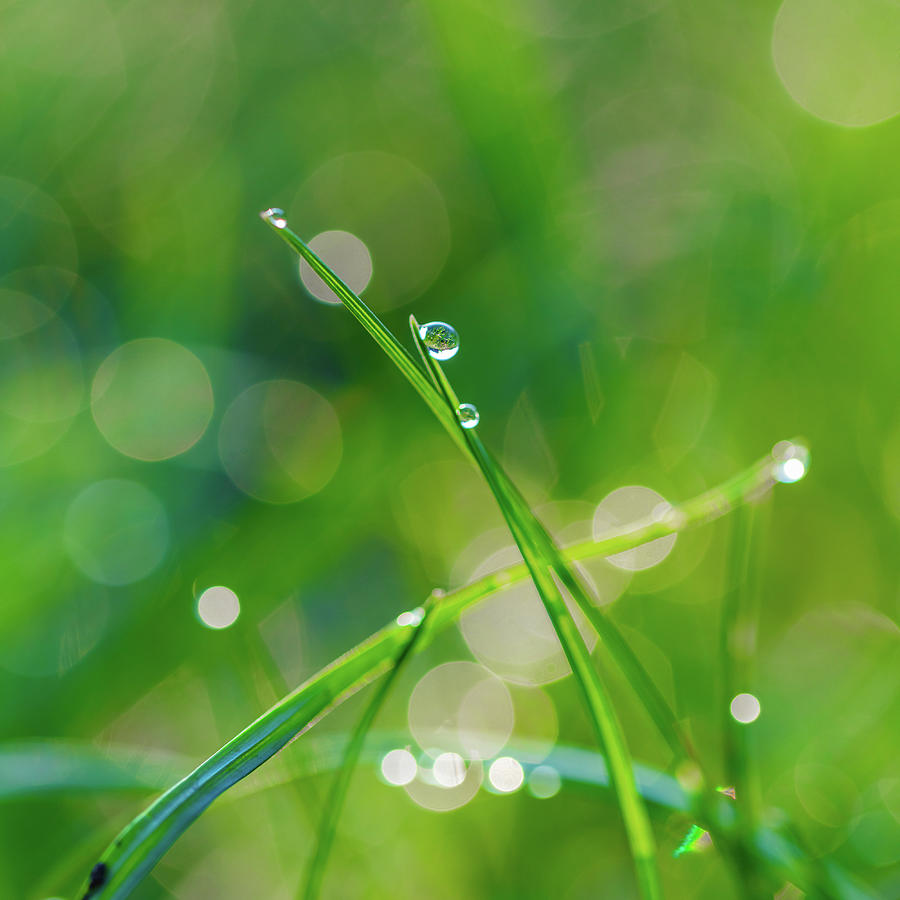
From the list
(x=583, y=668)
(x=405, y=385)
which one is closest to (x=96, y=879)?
(x=583, y=668)

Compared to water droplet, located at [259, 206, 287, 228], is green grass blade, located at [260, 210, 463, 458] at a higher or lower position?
lower

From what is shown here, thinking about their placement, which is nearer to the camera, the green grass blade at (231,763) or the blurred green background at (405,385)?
the green grass blade at (231,763)

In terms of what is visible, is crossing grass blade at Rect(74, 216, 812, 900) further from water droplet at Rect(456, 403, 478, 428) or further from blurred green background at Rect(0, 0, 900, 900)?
blurred green background at Rect(0, 0, 900, 900)

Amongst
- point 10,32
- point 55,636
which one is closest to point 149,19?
point 10,32

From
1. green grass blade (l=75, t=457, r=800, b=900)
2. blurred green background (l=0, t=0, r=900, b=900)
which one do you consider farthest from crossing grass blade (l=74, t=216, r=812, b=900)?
blurred green background (l=0, t=0, r=900, b=900)

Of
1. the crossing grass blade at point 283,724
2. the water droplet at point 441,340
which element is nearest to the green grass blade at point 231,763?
the crossing grass blade at point 283,724

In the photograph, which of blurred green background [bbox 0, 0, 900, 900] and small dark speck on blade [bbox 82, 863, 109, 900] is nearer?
small dark speck on blade [bbox 82, 863, 109, 900]

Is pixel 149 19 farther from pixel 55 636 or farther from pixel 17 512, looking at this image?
pixel 55 636

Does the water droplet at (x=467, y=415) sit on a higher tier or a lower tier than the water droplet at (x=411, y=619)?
higher

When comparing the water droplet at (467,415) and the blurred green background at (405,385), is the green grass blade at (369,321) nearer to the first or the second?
the water droplet at (467,415)
